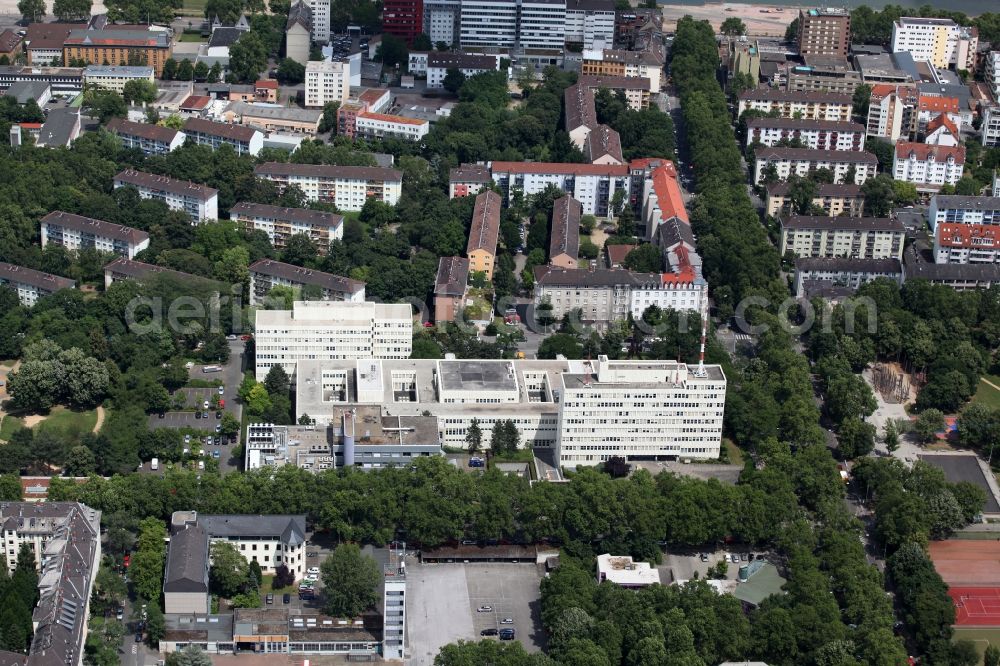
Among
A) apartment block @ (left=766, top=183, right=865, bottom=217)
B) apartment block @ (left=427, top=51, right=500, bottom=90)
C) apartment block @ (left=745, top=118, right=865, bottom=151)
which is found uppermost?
apartment block @ (left=427, top=51, right=500, bottom=90)

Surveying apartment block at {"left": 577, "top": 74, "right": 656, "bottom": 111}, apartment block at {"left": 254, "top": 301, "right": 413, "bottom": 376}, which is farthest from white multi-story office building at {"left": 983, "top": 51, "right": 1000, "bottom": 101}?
apartment block at {"left": 254, "top": 301, "right": 413, "bottom": 376}

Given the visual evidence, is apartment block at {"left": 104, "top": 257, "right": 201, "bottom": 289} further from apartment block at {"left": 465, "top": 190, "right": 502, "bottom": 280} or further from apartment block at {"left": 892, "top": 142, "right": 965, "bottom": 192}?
apartment block at {"left": 892, "top": 142, "right": 965, "bottom": 192}

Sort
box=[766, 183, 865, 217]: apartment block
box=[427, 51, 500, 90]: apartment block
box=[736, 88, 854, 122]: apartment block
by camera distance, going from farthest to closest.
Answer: box=[427, 51, 500, 90]: apartment block, box=[736, 88, 854, 122]: apartment block, box=[766, 183, 865, 217]: apartment block

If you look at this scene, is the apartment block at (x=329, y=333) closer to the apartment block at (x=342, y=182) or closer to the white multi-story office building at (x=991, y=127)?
the apartment block at (x=342, y=182)

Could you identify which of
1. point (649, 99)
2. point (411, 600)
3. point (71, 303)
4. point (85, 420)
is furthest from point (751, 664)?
point (649, 99)

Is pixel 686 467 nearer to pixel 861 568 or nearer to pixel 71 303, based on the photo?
pixel 861 568

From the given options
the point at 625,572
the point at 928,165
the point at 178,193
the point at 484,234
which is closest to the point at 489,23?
the point at 928,165

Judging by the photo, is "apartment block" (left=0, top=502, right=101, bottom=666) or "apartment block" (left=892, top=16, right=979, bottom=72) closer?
"apartment block" (left=0, top=502, right=101, bottom=666)

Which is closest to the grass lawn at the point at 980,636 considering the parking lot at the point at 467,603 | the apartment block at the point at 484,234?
the parking lot at the point at 467,603
